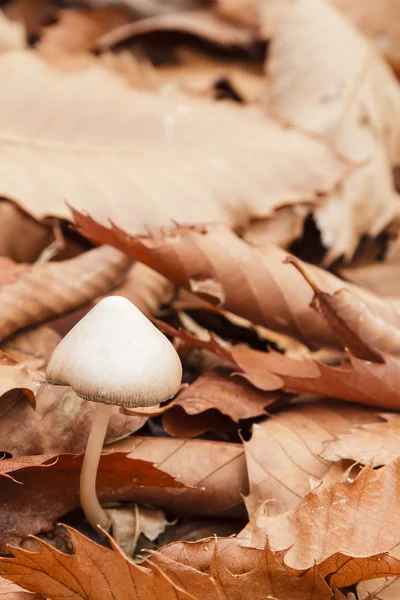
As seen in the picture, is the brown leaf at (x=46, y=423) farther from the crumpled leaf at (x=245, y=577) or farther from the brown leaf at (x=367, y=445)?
the brown leaf at (x=367, y=445)

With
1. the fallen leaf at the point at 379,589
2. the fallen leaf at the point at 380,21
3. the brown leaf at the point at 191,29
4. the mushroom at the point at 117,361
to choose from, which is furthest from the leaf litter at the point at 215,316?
the fallen leaf at the point at 380,21

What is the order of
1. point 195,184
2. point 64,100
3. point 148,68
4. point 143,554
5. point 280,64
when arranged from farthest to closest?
point 148,68, point 280,64, point 64,100, point 195,184, point 143,554

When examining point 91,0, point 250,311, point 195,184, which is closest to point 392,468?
point 250,311

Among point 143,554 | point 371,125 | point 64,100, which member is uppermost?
point 371,125

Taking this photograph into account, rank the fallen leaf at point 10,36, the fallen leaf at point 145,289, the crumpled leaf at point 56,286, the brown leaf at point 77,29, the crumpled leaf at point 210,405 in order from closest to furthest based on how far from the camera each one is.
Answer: the crumpled leaf at point 210,405, the crumpled leaf at point 56,286, the fallen leaf at point 145,289, the fallen leaf at point 10,36, the brown leaf at point 77,29

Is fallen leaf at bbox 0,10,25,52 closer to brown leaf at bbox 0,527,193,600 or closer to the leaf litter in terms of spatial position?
the leaf litter

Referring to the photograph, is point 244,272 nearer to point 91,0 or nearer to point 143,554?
point 143,554

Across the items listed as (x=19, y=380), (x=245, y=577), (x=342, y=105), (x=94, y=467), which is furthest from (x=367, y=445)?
(x=342, y=105)

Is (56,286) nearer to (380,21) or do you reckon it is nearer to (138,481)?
(138,481)
